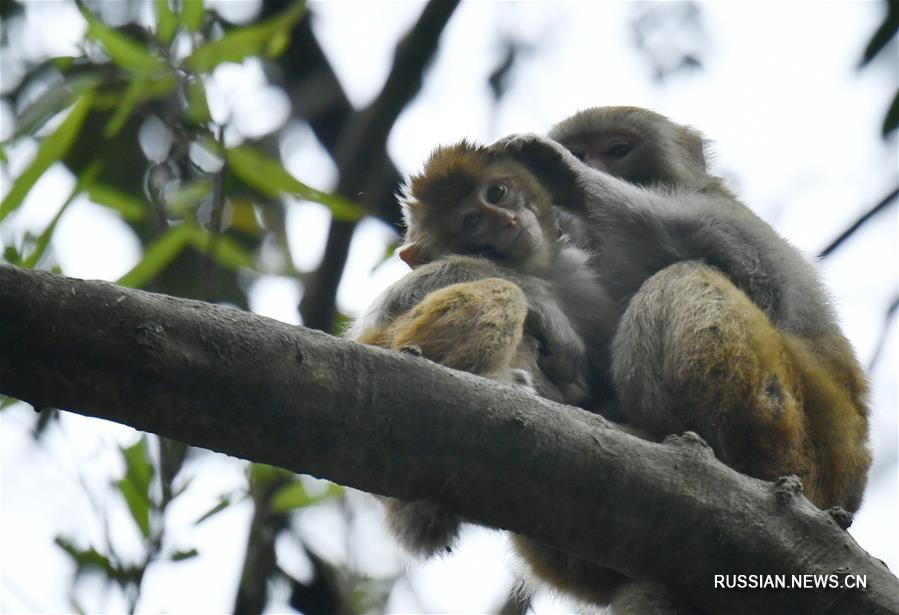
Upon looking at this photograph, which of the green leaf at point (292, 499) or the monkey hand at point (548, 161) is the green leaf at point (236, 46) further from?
the green leaf at point (292, 499)

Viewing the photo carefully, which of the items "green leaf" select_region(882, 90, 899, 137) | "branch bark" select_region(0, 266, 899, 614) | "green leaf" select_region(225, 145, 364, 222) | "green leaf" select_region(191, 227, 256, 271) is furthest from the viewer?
Answer: "green leaf" select_region(882, 90, 899, 137)

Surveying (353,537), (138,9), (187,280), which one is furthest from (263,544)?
(138,9)

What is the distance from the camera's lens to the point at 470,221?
651 cm

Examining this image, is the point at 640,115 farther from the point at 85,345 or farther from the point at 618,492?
the point at 85,345

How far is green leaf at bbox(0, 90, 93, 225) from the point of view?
19.9ft

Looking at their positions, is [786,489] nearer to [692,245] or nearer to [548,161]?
[692,245]

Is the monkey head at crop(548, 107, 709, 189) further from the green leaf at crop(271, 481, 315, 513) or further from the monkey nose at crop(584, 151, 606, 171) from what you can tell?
the green leaf at crop(271, 481, 315, 513)

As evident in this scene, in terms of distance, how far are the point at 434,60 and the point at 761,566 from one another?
3.92m

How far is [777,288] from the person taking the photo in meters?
6.09

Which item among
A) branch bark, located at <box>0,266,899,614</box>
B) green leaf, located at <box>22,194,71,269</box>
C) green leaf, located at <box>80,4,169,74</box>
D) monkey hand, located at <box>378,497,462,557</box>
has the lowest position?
branch bark, located at <box>0,266,899,614</box>

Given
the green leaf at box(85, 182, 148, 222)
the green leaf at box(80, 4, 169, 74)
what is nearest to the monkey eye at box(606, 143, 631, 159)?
the green leaf at box(80, 4, 169, 74)

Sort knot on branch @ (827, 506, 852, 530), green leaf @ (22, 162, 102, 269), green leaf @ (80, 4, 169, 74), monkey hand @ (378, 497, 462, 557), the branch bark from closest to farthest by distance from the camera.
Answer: the branch bark → knot on branch @ (827, 506, 852, 530) → monkey hand @ (378, 497, 462, 557) → green leaf @ (22, 162, 102, 269) → green leaf @ (80, 4, 169, 74)

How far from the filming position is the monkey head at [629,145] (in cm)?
723

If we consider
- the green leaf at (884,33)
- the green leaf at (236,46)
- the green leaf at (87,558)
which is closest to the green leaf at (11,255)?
the green leaf at (236,46)
